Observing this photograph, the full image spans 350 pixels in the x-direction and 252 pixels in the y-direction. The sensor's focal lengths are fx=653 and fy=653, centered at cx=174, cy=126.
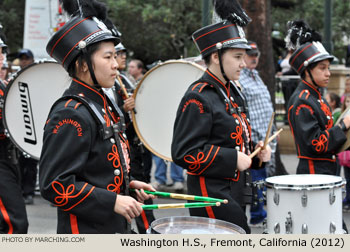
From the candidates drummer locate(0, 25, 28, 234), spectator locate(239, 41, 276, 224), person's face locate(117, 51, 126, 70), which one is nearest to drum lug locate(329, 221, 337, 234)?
drummer locate(0, 25, 28, 234)

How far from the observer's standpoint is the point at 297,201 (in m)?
4.10

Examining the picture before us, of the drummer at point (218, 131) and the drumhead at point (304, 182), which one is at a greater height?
the drummer at point (218, 131)

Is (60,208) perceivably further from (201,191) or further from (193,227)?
(201,191)

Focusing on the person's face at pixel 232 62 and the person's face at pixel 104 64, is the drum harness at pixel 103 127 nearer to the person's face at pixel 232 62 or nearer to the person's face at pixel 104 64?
the person's face at pixel 104 64

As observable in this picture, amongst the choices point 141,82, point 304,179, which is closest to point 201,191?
point 304,179

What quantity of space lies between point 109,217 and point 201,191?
111 cm

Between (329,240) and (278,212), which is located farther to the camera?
(278,212)

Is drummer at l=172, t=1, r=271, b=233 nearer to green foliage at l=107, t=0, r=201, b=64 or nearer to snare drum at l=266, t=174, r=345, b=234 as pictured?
snare drum at l=266, t=174, r=345, b=234

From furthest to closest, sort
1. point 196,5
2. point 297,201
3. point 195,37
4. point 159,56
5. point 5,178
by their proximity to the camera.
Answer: point 159,56 → point 196,5 → point 5,178 → point 195,37 → point 297,201

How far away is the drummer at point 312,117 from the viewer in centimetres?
513

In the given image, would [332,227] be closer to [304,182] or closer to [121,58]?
[304,182]

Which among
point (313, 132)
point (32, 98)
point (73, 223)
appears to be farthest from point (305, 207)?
point (32, 98)

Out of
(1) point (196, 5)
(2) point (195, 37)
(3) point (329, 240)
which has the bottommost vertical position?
(1) point (196, 5)

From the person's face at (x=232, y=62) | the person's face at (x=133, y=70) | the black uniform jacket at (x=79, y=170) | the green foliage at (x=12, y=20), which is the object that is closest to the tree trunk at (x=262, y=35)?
the person's face at (x=133, y=70)
